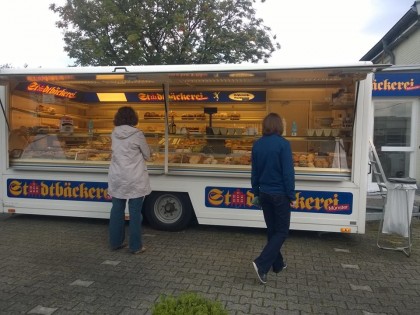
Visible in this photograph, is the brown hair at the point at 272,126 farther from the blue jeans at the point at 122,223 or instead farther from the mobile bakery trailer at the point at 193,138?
the blue jeans at the point at 122,223

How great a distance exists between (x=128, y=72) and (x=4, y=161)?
274cm

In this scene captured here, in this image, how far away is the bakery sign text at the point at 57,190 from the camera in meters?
6.18

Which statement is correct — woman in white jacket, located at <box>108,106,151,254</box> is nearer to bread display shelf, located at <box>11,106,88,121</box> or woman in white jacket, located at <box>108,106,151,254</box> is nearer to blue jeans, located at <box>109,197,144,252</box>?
blue jeans, located at <box>109,197,144,252</box>

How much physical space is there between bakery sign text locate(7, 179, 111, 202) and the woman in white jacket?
1.14 metres

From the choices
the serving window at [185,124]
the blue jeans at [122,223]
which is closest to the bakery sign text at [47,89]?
the serving window at [185,124]

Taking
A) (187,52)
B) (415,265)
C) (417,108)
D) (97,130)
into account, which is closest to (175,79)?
(97,130)

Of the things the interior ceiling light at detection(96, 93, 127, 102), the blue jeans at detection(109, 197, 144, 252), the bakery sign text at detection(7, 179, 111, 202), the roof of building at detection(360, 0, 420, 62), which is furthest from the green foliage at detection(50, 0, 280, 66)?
the blue jeans at detection(109, 197, 144, 252)

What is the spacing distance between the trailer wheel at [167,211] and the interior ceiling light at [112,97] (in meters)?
2.56

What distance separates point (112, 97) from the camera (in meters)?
7.87

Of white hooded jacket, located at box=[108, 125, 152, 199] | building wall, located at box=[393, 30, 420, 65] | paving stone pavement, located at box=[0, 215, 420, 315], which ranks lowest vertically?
paving stone pavement, located at box=[0, 215, 420, 315]

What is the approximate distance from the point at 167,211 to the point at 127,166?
1.41m

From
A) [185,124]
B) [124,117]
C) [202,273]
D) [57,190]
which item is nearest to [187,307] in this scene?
[202,273]

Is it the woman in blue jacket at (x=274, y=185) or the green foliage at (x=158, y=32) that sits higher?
the green foliage at (x=158, y=32)

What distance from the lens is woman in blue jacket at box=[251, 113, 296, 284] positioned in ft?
13.1
